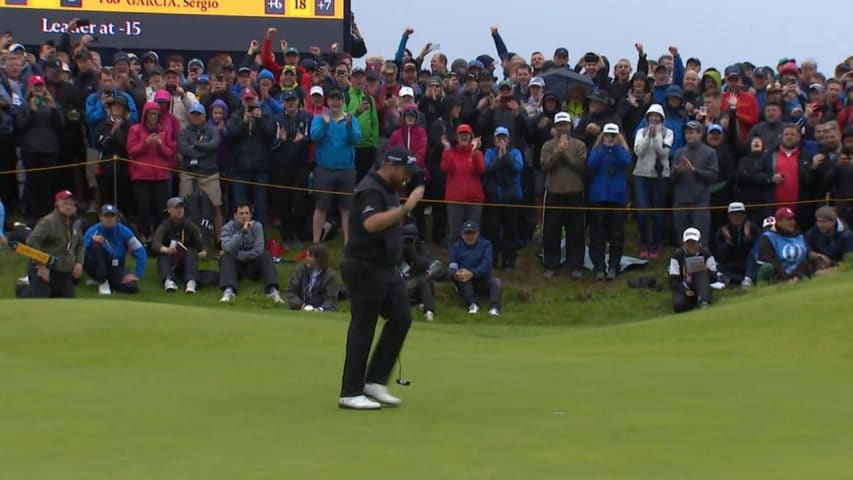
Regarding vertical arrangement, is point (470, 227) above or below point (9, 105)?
below

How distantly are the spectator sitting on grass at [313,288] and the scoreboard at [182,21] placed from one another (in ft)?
21.8

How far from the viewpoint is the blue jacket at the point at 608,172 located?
72.2 feet

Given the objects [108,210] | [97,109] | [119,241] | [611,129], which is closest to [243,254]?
[119,241]

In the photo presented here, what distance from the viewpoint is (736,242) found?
22078 mm

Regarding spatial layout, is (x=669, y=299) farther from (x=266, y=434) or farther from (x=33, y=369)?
(x=266, y=434)

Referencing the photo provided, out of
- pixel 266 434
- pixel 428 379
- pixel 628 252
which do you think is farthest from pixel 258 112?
pixel 266 434

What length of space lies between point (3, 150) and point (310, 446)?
52.6ft

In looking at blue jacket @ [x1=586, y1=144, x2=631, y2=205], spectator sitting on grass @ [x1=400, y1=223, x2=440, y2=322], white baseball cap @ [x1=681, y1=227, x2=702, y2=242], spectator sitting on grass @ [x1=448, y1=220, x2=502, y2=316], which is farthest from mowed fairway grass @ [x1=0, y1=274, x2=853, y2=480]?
blue jacket @ [x1=586, y1=144, x2=631, y2=205]

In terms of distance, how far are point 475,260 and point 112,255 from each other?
5634mm

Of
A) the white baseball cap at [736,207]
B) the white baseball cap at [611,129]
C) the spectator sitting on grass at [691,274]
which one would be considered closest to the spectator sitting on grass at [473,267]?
the white baseball cap at [611,129]

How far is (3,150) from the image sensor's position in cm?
2291

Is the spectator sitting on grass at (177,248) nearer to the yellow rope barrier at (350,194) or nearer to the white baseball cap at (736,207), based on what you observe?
the yellow rope barrier at (350,194)

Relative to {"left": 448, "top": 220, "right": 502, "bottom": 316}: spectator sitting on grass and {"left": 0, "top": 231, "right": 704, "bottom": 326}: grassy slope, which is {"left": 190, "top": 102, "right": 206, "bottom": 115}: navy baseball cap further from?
{"left": 448, "top": 220, "right": 502, "bottom": 316}: spectator sitting on grass

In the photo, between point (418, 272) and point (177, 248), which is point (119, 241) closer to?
point (177, 248)
